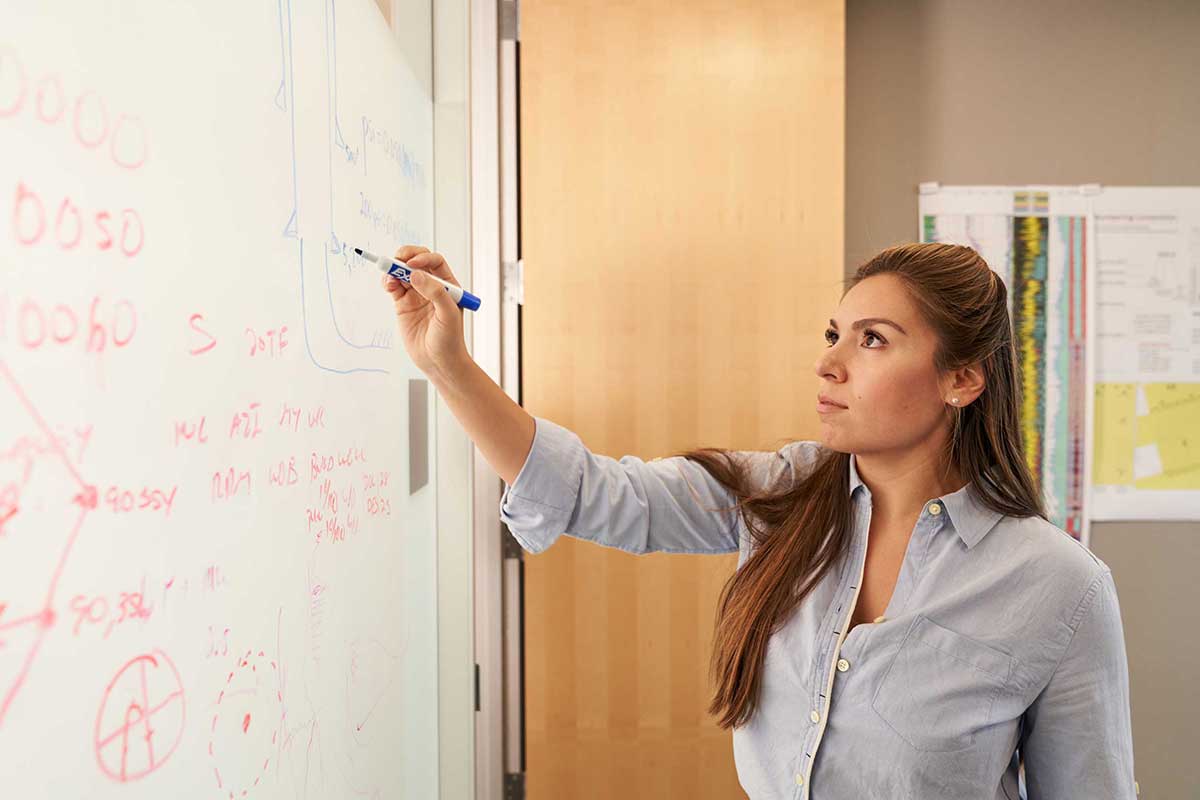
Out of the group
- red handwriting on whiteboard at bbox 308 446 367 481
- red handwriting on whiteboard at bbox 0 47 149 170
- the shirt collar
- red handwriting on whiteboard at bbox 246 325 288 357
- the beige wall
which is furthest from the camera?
the beige wall

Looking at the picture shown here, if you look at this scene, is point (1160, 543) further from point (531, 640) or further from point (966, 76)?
point (531, 640)

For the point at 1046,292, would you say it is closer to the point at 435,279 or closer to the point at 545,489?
the point at 545,489

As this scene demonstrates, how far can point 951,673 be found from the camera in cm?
89

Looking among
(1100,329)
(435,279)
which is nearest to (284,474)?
(435,279)

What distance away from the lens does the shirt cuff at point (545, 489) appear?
3.18 ft

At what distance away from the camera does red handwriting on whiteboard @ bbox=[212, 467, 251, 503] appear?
20.6 inches

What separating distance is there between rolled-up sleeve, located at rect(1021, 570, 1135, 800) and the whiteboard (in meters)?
0.78

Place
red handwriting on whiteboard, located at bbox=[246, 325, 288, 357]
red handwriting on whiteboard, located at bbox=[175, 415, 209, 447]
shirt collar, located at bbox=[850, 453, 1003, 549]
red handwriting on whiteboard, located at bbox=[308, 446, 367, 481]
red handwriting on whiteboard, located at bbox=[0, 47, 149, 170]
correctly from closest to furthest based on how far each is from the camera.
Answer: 1. red handwriting on whiteboard, located at bbox=[0, 47, 149, 170]
2. red handwriting on whiteboard, located at bbox=[175, 415, 209, 447]
3. red handwriting on whiteboard, located at bbox=[246, 325, 288, 357]
4. red handwriting on whiteboard, located at bbox=[308, 446, 367, 481]
5. shirt collar, located at bbox=[850, 453, 1003, 549]

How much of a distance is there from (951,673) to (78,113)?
0.95 metres

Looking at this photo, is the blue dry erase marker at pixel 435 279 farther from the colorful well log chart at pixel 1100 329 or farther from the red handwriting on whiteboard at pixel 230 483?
the colorful well log chart at pixel 1100 329

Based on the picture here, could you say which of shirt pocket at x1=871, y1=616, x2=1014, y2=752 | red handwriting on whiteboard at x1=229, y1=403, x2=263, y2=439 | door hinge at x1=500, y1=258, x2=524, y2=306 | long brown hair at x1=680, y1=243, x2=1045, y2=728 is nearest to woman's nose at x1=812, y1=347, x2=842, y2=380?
long brown hair at x1=680, y1=243, x2=1045, y2=728

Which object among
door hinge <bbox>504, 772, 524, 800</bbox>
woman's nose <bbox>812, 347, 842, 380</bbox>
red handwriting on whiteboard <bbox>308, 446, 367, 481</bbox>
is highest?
woman's nose <bbox>812, 347, 842, 380</bbox>

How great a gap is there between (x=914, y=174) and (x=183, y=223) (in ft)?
5.91

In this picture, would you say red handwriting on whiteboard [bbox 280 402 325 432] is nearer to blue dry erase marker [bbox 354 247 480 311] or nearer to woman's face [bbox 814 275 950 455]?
blue dry erase marker [bbox 354 247 480 311]
